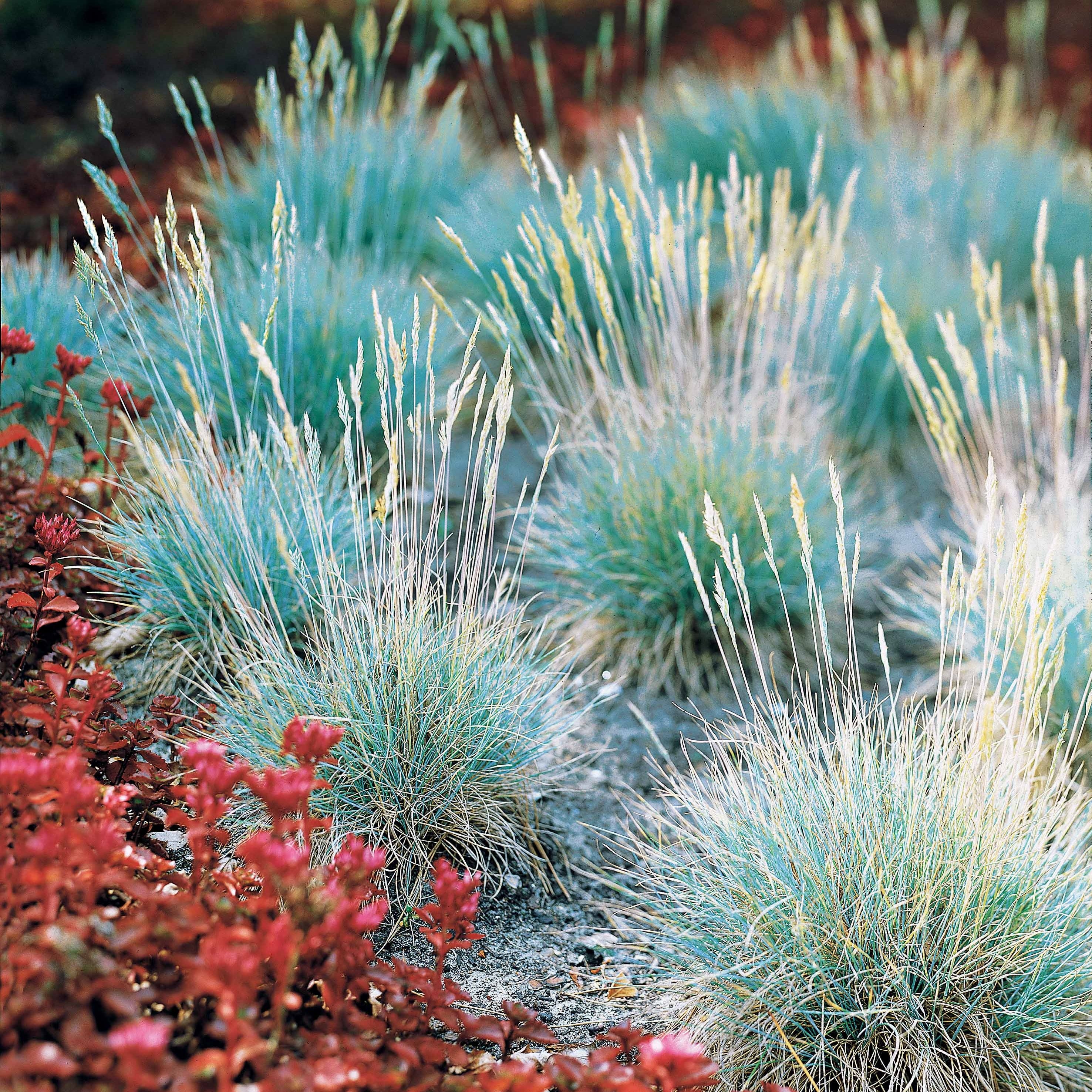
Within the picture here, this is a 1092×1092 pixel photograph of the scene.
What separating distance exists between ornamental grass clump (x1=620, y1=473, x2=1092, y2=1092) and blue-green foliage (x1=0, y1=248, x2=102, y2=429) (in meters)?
2.18

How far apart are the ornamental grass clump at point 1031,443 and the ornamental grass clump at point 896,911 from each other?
23cm

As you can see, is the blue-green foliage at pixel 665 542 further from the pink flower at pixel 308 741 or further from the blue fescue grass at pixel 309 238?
the pink flower at pixel 308 741

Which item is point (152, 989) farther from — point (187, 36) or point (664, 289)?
point (187, 36)

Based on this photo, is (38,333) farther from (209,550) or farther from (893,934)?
(893,934)

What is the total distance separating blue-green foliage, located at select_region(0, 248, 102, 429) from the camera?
9.65 feet

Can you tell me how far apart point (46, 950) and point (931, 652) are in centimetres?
249

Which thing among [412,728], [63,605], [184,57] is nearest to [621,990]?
[412,728]

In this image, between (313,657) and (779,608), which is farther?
(779,608)

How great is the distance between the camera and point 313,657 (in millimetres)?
2326

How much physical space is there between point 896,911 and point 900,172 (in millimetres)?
3801

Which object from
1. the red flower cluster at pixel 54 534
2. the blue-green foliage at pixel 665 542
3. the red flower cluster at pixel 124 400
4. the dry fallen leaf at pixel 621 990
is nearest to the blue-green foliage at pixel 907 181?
the blue-green foliage at pixel 665 542

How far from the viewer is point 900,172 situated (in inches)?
180

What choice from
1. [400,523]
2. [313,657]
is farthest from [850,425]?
[313,657]

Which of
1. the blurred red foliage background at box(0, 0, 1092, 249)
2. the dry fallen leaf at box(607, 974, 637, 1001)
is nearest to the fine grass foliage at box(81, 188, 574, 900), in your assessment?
the dry fallen leaf at box(607, 974, 637, 1001)
